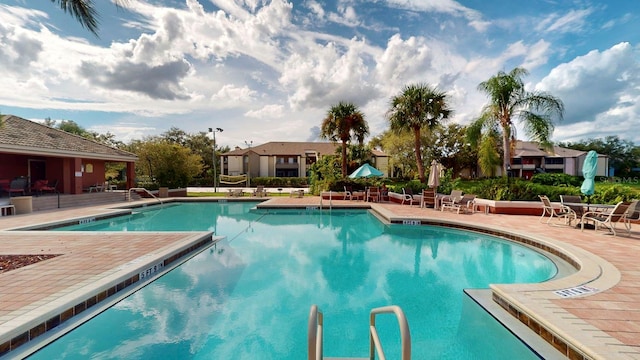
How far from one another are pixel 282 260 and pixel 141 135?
143 ft

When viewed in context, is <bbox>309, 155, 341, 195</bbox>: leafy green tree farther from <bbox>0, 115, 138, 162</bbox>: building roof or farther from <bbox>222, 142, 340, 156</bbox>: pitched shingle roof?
<bbox>222, 142, 340, 156</bbox>: pitched shingle roof

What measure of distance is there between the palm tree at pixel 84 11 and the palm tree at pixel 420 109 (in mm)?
16679

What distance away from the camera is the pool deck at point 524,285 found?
10.7 feet

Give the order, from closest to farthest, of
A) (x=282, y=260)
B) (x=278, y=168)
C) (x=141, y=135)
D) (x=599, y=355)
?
(x=599, y=355) < (x=282, y=260) < (x=141, y=135) < (x=278, y=168)

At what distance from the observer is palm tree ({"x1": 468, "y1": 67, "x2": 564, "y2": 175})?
15.4 meters

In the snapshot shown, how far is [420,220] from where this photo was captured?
39.4 ft

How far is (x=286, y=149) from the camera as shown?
169 ft

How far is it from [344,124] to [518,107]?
34.4 ft

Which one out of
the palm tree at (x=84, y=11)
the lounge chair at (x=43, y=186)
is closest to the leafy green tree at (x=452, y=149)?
the palm tree at (x=84, y=11)

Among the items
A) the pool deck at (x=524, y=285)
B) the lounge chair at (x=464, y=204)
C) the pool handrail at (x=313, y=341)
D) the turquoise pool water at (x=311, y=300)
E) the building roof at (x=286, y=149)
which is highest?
the building roof at (x=286, y=149)

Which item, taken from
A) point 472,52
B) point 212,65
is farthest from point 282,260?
point 472,52

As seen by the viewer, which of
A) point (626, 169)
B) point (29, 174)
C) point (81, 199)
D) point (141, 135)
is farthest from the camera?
point (626, 169)

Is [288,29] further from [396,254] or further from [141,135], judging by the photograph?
[141,135]

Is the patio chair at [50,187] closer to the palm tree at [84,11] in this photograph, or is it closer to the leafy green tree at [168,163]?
the leafy green tree at [168,163]
